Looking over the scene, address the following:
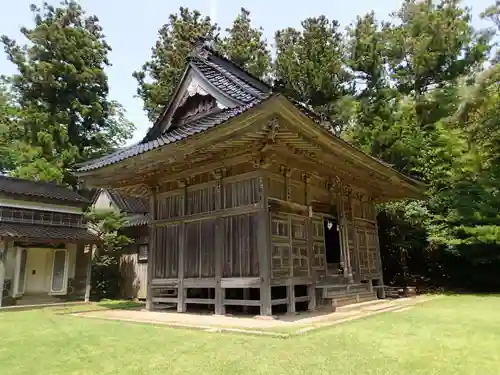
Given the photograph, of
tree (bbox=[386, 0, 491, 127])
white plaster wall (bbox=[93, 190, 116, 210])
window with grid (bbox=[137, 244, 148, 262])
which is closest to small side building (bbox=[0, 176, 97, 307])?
window with grid (bbox=[137, 244, 148, 262])

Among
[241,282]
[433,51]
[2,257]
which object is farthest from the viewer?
[433,51]

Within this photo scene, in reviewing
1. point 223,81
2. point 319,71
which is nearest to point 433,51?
point 319,71

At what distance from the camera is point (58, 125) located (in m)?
25.1

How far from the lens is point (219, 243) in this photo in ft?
29.7

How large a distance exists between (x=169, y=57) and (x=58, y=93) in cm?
856

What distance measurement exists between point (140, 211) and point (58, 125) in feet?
30.4

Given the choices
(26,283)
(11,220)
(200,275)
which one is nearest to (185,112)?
(200,275)

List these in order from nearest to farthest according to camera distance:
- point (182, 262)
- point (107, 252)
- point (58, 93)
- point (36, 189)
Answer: point (182, 262) → point (36, 189) → point (107, 252) → point (58, 93)

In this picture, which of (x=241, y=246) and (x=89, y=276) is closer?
(x=241, y=246)

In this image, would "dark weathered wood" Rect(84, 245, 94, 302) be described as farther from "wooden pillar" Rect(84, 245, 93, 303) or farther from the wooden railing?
the wooden railing

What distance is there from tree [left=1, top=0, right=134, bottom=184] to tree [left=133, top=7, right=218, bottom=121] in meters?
4.56

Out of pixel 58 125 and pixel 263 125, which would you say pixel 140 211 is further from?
pixel 263 125

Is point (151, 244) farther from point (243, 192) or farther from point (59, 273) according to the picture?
point (59, 273)

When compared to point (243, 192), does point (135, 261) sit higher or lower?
lower
